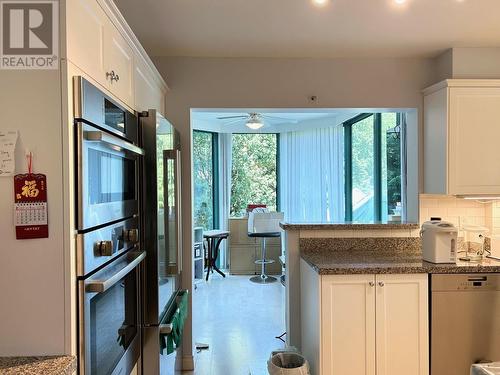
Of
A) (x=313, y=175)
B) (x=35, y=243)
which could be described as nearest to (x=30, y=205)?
(x=35, y=243)

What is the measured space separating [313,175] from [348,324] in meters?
3.91

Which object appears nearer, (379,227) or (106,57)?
(106,57)

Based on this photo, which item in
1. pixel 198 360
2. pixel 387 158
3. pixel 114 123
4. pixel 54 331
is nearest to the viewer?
pixel 54 331

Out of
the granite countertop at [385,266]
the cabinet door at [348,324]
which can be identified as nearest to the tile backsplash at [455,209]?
the granite countertop at [385,266]

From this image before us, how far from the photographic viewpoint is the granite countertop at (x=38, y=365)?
1.04m

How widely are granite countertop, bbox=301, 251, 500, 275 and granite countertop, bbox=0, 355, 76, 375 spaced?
4.83ft

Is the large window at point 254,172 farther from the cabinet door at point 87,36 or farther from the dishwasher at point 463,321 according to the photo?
the cabinet door at point 87,36

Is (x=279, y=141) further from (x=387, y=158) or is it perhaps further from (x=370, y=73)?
(x=370, y=73)

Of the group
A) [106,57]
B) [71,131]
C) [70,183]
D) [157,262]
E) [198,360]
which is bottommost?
[198,360]

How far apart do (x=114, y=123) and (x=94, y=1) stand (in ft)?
1.53

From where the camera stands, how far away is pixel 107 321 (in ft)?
4.72

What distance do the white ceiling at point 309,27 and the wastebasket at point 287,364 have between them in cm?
216

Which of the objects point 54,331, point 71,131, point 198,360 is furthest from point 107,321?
point 198,360

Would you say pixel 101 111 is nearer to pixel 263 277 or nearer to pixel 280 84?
pixel 280 84
